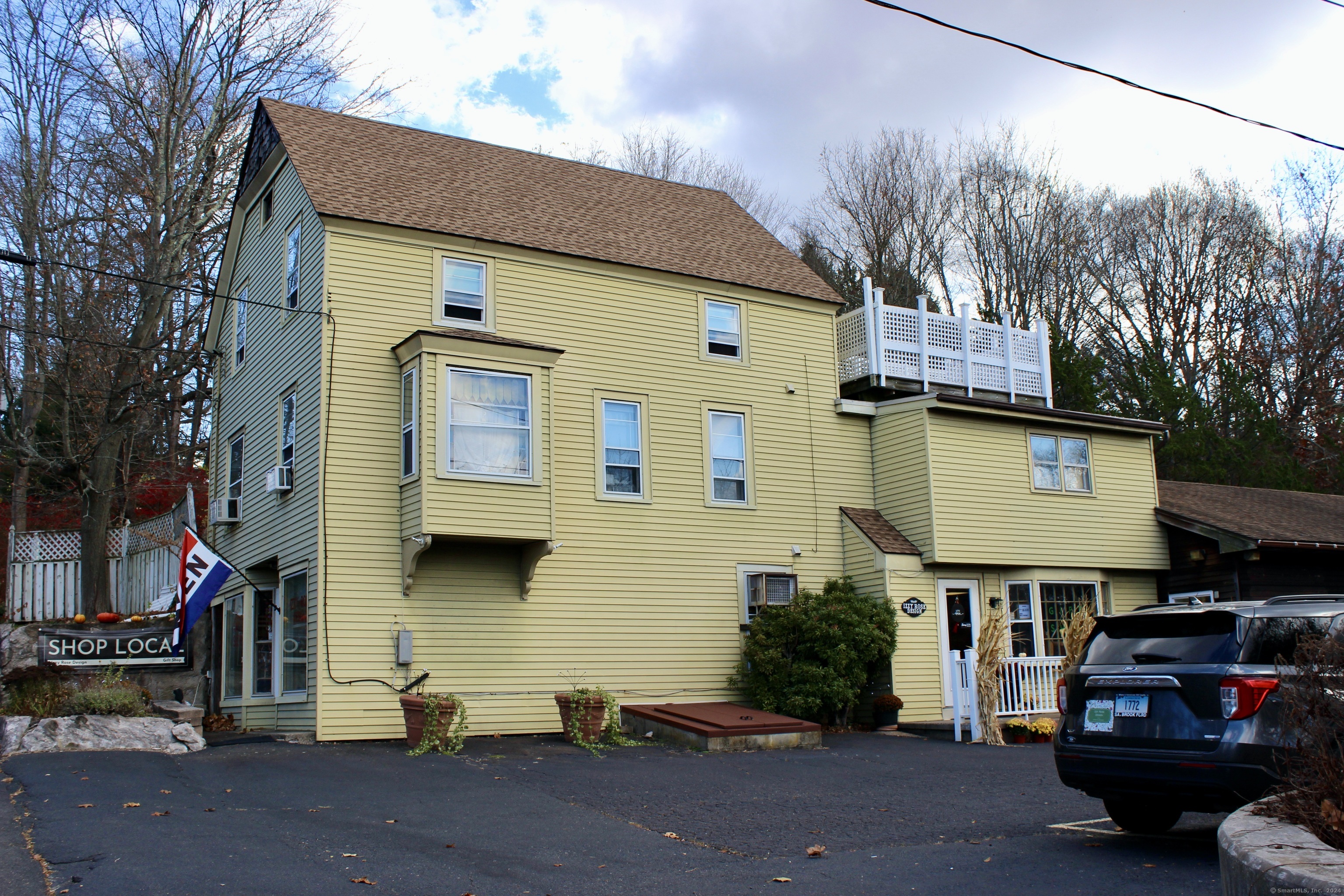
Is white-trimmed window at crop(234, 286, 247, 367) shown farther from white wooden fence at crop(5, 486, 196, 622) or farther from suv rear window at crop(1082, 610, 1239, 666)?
suv rear window at crop(1082, 610, 1239, 666)

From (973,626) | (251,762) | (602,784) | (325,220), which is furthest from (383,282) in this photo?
(973,626)

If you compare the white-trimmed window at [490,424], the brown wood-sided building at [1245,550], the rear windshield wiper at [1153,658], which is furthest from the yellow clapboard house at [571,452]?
the rear windshield wiper at [1153,658]

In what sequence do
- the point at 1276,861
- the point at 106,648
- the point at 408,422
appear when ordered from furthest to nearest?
the point at 106,648 → the point at 408,422 → the point at 1276,861

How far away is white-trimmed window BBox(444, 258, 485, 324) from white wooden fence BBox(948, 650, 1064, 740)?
8.64 m

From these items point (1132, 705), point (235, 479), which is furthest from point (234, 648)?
point (1132, 705)

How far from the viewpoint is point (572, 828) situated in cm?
866

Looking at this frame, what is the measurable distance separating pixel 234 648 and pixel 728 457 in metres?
8.84

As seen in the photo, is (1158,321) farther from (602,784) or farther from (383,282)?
(602,784)

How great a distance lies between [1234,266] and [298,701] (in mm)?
32184

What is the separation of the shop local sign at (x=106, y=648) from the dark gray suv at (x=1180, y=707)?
13.4 meters

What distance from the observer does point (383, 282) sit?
16.2 m

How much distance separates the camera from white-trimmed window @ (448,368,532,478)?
15.2m

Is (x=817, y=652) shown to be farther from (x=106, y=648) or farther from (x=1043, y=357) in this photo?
(x=106, y=648)

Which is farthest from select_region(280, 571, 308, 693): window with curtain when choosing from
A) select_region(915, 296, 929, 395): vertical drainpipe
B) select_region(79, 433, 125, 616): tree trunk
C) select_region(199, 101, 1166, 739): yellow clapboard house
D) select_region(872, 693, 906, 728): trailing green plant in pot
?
select_region(915, 296, 929, 395): vertical drainpipe
